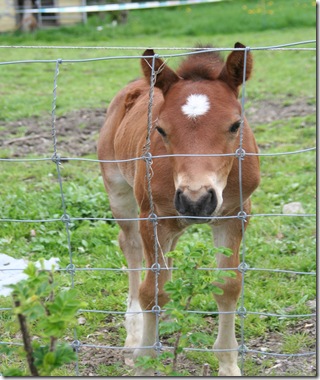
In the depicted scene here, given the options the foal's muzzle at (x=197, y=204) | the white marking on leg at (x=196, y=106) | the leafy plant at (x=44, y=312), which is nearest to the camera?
the leafy plant at (x=44, y=312)

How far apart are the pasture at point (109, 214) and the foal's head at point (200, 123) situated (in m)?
0.25

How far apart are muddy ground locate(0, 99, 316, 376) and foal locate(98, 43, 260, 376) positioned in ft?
0.71

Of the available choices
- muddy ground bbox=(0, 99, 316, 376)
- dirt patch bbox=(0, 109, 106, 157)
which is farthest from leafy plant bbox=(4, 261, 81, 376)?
dirt patch bbox=(0, 109, 106, 157)

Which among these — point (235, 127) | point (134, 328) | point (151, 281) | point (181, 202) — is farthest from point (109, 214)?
point (181, 202)

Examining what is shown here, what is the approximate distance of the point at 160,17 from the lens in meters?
21.6

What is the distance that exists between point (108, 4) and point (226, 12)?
4.19 meters

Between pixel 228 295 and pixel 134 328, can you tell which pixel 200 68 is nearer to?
pixel 228 295

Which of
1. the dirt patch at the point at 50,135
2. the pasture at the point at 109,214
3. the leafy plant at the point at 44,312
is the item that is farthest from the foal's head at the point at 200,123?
the dirt patch at the point at 50,135

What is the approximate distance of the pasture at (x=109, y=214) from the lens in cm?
423

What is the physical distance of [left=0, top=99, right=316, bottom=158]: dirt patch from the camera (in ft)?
26.8

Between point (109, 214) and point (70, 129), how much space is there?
9.70 ft

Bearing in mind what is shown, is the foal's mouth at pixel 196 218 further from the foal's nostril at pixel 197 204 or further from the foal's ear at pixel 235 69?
the foal's ear at pixel 235 69

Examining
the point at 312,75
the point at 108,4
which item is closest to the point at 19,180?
the point at 312,75

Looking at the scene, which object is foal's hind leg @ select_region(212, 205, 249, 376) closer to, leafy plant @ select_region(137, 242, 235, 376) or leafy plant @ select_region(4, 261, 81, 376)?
leafy plant @ select_region(137, 242, 235, 376)
